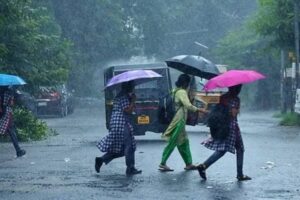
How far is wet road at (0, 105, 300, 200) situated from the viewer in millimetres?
11415

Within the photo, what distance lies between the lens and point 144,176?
1361cm

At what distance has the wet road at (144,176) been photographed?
37.5ft

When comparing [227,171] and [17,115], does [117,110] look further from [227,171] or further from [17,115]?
[17,115]

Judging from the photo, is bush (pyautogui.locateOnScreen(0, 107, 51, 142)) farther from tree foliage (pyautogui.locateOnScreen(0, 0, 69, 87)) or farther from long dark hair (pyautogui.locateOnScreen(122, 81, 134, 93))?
long dark hair (pyautogui.locateOnScreen(122, 81, 134, 93))

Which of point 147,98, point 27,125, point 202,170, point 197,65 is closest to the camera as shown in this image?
point 202,170

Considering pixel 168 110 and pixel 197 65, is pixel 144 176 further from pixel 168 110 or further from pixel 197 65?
pixel 197 65

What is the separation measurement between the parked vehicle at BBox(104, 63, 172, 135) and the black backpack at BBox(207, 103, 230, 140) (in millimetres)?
8924

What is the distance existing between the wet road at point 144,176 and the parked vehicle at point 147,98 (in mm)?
1343

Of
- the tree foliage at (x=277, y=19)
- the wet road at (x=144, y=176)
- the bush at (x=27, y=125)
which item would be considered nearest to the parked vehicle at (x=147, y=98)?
the wet road at (x=144, y=176)

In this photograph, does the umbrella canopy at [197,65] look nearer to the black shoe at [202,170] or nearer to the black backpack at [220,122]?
the black backpack at [220,122]

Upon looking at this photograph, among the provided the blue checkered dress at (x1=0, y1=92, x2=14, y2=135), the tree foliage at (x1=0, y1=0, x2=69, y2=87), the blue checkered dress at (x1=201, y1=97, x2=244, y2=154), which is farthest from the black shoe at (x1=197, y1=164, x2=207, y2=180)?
the tree foliage at (x1=0, y1=0, x2=69, y2=87)

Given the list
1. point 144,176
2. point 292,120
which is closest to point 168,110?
point 144,176

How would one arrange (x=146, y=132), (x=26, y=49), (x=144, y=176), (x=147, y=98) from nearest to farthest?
(x=144, y=176), (x=147, y=98), (x=146, y=132), (x=26, y=49)

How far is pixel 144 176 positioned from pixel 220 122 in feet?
6.01
